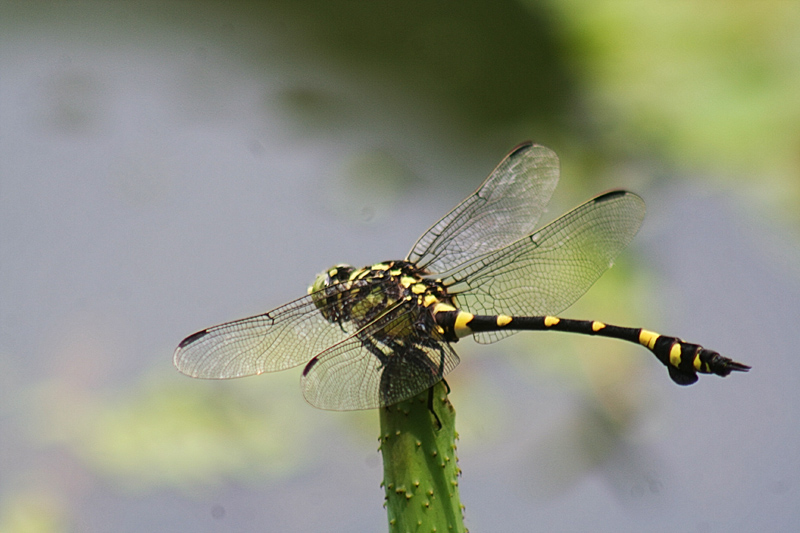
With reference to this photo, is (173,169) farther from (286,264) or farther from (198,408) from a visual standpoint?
(198,408)

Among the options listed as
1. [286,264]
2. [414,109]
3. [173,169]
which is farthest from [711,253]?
[173,169]

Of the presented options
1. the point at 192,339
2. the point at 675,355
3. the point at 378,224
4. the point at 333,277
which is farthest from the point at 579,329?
the point at 378,224

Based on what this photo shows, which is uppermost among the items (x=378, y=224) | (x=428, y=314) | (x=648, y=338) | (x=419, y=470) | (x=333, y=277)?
(x=378, y=224)

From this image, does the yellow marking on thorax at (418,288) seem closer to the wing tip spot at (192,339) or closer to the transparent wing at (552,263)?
the transparent wing at (552,263)

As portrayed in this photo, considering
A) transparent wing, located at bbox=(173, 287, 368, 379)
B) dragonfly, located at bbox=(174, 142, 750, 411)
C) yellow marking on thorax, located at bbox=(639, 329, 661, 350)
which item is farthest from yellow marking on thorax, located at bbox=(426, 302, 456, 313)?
yellow marking on thorax, located at bbox=(639, 329, 661, 350)

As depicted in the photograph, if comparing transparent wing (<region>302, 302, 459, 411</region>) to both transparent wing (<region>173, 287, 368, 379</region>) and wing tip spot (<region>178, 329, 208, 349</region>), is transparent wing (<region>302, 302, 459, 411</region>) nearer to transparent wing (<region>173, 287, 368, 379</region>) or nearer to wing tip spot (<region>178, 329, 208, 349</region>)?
transparent wing (<region>173, 287, 368, 379</region>)

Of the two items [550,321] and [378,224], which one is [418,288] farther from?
[378,224]
